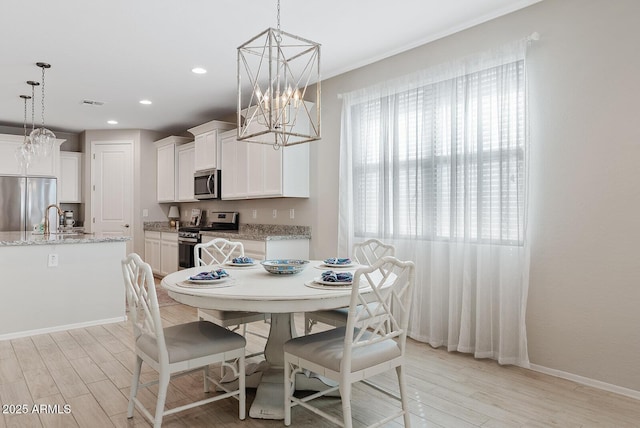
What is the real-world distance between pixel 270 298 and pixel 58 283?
3.00 m

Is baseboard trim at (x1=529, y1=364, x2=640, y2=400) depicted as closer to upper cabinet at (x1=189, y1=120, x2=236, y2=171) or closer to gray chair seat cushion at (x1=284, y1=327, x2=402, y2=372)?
gray chair seat cushion at (x1=284, y1=327, x2=402, y2=372)

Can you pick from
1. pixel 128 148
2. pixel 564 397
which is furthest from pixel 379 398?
pixel 128 148

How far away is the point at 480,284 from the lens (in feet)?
10.2

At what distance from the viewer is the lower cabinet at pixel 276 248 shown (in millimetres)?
4371

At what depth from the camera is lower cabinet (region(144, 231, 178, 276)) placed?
6223 millimetres

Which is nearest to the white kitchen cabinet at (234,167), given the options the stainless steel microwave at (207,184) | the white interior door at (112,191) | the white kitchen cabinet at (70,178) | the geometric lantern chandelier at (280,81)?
the stainless steel microwave at (207,184)

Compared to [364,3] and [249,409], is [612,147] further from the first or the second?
[249,409]

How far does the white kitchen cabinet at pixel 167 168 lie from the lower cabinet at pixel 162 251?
647mm

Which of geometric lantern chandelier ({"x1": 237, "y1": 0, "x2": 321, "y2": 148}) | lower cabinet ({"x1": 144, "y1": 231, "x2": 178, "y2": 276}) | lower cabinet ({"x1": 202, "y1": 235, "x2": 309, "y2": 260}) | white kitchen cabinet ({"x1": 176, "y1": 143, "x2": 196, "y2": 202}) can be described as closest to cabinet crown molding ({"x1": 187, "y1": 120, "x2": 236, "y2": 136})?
geometric lantern chandelier ({"x1": 237, "y1": 0, "x2": 321, "y2": 148})

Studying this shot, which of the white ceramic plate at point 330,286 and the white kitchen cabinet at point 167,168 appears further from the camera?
the white kitchen cabinet at point 167,168

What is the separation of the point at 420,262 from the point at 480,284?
570 millimetres

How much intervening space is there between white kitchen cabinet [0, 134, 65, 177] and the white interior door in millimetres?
559

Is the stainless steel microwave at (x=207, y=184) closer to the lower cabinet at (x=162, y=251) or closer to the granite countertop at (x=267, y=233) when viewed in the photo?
the granite countertop at (x=267, y=233)

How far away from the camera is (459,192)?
3.28 m
